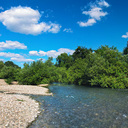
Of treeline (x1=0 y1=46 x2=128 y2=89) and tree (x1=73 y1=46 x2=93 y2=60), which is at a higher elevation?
tree (x1=73 y1=46 x2=93 y2=60)

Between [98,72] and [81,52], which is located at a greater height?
[81,52]

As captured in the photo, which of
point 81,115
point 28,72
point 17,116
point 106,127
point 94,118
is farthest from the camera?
point 28,72

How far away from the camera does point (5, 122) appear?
7.73 meters

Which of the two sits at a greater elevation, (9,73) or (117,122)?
(9,73)

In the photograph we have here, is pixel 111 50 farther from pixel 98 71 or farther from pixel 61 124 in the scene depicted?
pixel 61 124

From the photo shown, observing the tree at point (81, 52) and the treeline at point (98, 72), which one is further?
the tree at point (81, 52)

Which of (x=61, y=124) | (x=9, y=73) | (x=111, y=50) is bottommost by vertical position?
(x=61, y=124)

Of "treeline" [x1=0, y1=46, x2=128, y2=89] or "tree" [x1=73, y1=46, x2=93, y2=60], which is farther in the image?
"tree" [x1=73, y1=46, x2=93, y2=60]

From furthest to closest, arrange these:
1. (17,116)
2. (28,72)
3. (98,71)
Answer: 1. (28,72)
2. (98,71)
3. (17,116)

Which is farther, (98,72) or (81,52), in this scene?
(81,52)

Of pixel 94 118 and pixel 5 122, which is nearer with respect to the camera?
pixel 5 122

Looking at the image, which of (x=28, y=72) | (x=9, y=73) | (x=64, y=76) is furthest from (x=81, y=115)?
(x=9, y=73)

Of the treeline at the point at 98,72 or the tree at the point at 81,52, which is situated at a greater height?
the tree at the point at 81,52

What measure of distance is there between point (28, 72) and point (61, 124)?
32.2 meters
